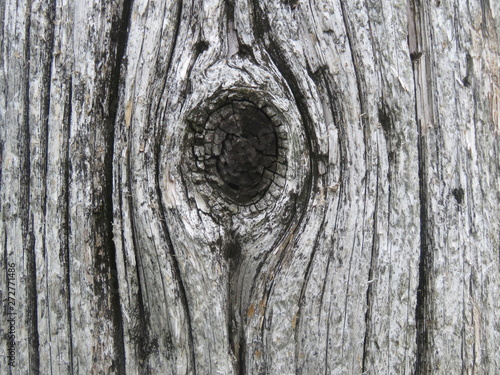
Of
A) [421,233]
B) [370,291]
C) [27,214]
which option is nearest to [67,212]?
[27,214]

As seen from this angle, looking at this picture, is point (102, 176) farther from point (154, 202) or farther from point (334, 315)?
point (334, 315)

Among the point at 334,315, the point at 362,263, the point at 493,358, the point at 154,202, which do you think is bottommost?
the point at 493,358

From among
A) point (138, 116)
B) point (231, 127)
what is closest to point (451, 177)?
point (231, 127)

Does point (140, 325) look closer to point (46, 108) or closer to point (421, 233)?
point (46, 108)

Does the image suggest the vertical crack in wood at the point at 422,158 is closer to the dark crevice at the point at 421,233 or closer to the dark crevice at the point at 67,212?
the dark crevice at the point at 421,233

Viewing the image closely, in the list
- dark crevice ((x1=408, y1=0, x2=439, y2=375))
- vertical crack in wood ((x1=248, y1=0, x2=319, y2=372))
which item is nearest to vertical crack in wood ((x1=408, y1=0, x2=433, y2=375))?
dark crevice ((x1=408, y1=0, x2=439, y2=375))

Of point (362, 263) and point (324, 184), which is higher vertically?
point (324, 184)

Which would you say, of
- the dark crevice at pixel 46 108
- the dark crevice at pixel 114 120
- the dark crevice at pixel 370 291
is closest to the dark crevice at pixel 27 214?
the dark crevice at pixel 46 108
